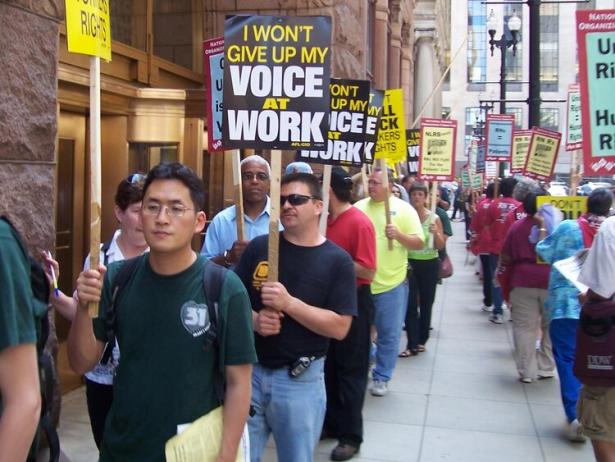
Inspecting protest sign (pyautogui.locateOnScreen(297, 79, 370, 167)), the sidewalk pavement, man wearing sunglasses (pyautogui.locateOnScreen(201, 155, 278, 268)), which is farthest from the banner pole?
protest sign (pyautogui.locateOnScreen(297, 79, 370, 167))

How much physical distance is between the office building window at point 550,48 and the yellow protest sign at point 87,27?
8326 cm

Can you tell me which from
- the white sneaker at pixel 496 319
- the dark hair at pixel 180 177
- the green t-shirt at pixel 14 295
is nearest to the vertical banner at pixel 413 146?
the white sneaker at pixel 496 319

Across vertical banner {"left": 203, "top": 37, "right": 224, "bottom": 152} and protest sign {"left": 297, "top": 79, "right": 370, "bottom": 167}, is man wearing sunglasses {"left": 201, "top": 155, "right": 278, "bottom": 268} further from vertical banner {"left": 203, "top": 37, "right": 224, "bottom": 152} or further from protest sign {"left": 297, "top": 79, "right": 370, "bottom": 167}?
protest sign {"left": 297, "top": 79, "right": 370, "bottom": 167}

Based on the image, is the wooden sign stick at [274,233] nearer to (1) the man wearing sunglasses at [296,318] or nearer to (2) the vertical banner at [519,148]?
(1) the man wearing sunglasses at [296,318]

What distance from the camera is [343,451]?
5.78 m

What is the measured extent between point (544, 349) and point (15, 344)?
23.8 ft

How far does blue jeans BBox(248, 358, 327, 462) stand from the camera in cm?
388

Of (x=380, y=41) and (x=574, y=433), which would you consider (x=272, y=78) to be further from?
(x=380, y=41)

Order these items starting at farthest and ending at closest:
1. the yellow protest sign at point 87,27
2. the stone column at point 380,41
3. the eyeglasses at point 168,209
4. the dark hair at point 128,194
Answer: the stone column at point 380,41 → the dark hair at point 128,194 → the yellow protest sign at point 87,27 → the eyeglasses at point 168,209

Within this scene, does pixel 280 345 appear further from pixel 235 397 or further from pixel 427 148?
pixel 427 148

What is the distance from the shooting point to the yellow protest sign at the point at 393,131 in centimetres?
947

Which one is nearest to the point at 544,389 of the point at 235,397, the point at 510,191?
the point at 510,191

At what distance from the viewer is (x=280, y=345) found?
396 centimetres

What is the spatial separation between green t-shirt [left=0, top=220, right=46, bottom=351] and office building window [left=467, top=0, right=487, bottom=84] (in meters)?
86.4
